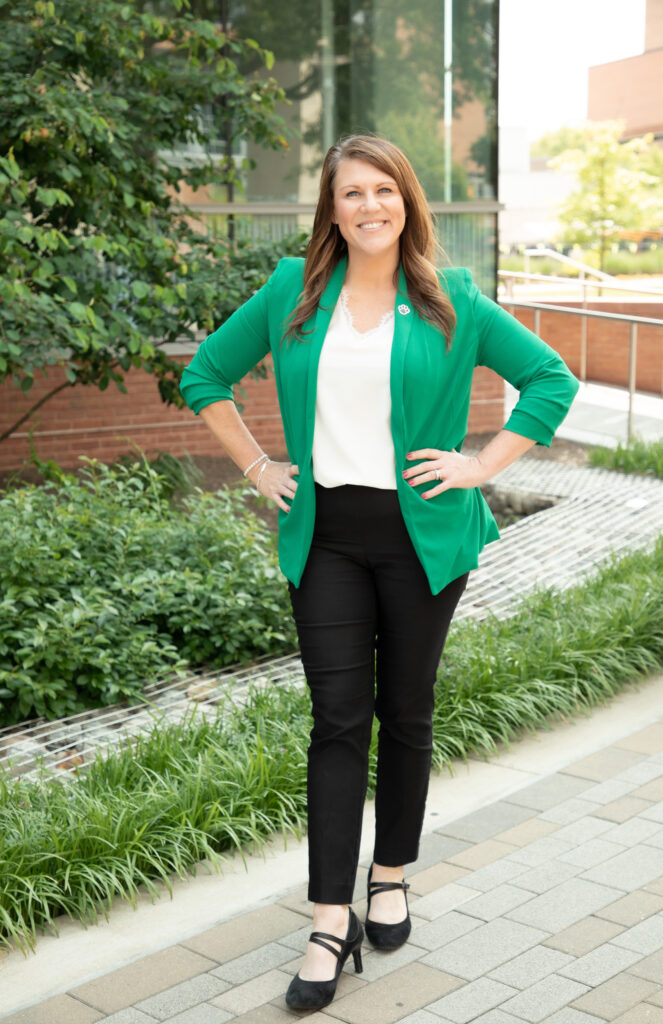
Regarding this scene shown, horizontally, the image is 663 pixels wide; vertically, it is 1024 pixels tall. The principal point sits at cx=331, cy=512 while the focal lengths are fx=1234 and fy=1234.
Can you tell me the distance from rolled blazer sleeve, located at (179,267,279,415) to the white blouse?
10.6 inches

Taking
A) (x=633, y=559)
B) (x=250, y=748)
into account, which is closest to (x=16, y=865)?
(x=250, y=748)

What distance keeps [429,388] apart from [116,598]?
2713mm

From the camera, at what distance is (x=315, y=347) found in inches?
113

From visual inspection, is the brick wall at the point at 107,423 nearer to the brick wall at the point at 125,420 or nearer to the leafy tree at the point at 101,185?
the brick wall at the point at 125,420

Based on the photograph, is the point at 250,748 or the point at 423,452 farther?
the point at 250,748

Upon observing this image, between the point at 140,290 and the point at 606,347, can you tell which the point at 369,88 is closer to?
the point at 140,290

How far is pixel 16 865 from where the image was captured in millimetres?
3275

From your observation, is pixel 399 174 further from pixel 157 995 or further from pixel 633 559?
pixel 633 559

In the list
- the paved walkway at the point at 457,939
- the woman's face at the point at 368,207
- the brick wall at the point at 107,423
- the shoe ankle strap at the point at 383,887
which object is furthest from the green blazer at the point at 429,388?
the brick wall at the point at 107,423

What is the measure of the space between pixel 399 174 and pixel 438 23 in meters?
7.58

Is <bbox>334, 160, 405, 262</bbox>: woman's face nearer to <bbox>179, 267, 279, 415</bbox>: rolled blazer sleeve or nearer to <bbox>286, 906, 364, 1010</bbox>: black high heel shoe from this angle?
<bbox>179, 267, 279, 415</bbox>: rolled blazer sleeve

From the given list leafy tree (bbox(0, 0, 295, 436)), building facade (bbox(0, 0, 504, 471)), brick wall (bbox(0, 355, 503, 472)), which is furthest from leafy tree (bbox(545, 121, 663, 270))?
leafy tree (bbox(0, 0, 295, 436))

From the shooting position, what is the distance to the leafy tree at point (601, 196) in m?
29.0

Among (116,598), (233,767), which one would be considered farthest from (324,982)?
(116,598)
